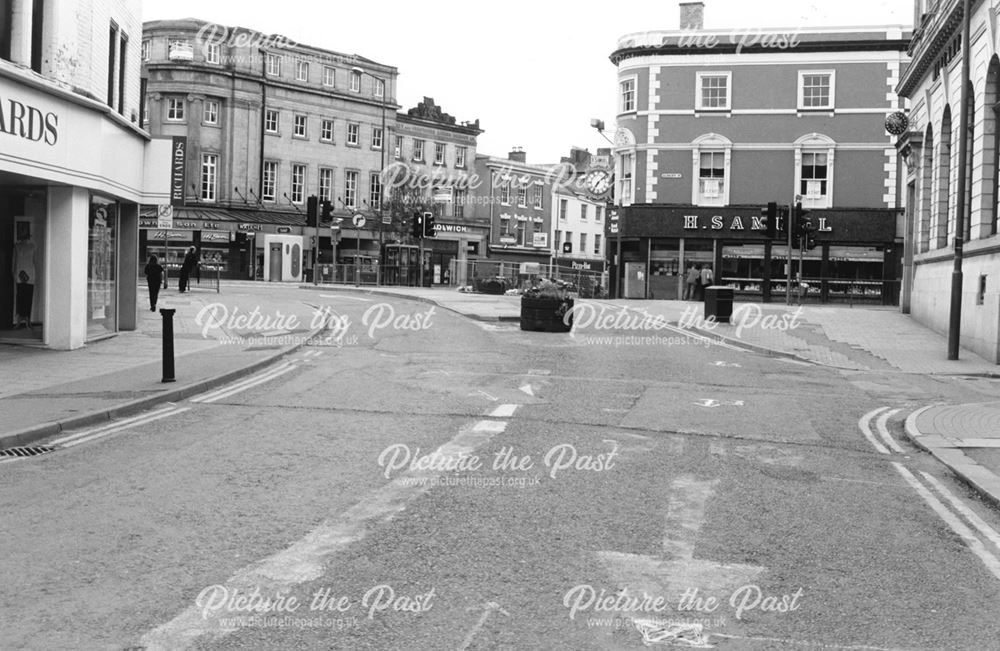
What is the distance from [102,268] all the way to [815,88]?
3762 cm

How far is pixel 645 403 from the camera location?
13547 mm

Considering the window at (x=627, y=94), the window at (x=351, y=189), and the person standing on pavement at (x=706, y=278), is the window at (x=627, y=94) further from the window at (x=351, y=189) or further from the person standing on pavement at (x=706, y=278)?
the window at (x=351, y=189)

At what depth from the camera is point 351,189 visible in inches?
2768

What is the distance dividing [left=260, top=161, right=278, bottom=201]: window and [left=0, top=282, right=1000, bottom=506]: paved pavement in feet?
95.1

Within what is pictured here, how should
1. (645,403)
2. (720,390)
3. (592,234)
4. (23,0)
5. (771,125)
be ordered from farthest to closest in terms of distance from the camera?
(592,234)
(771,125)
(23,0)
(720,390)
(645,403)

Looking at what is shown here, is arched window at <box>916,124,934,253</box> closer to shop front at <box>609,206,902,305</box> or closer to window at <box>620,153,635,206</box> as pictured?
shop front at <box>609,206,902,305</box>

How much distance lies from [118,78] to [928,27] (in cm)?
2202

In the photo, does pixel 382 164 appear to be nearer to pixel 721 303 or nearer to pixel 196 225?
pixel 196 225

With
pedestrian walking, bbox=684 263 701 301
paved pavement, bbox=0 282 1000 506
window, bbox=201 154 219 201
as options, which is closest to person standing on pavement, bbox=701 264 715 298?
pedestrian walking, bbox=684 263 701 301

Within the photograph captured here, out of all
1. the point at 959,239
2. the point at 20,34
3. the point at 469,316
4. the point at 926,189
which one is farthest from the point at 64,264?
the point at 926,189

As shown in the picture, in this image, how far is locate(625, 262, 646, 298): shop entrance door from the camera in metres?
49.8

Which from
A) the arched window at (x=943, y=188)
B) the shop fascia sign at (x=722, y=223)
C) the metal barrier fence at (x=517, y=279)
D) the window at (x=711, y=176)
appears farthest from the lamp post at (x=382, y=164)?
the arched window at (x=943, y=188)

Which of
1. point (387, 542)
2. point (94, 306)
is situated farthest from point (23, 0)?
point (387, 542)

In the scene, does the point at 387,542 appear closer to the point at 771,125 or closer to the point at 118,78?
the point at 118,78
